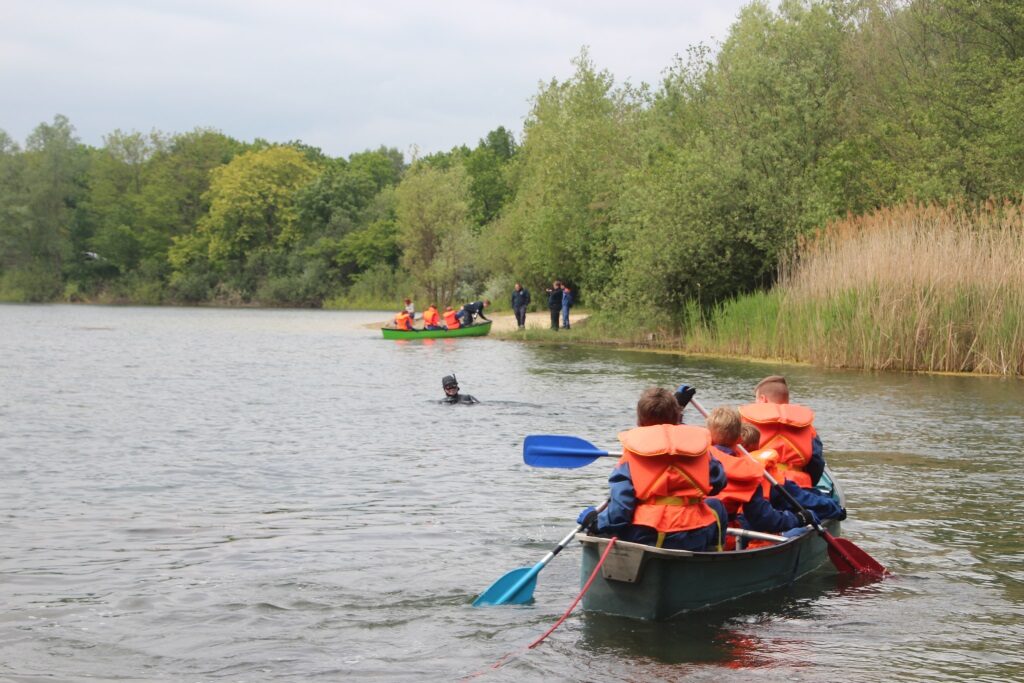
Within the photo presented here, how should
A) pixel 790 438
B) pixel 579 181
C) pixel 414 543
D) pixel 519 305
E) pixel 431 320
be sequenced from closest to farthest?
pixel 790 438 → pixel 414 543 → pixel 431 320 → pixel 519 305 → pixel 579 181

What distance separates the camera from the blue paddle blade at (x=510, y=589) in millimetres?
8406

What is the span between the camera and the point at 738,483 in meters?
8.55

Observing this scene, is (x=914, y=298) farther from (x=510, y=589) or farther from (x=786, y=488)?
(x=510, y=589)

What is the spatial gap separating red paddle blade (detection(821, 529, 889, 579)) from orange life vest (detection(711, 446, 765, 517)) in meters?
0.84

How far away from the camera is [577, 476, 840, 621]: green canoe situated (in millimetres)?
7629

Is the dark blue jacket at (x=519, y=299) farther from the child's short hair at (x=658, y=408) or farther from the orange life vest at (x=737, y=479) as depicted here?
the child's short hair at (x=658, y=408)

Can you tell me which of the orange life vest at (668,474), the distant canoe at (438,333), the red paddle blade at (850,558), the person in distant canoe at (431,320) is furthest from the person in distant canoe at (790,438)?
the person in distant canoe at (431,320)

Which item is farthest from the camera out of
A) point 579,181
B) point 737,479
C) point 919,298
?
point 579,181

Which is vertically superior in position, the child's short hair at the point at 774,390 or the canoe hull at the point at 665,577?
the child's short hair at the point at 774,390

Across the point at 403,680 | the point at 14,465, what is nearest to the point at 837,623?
the point at 403,680

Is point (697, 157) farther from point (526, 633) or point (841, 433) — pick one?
point (526, 633)

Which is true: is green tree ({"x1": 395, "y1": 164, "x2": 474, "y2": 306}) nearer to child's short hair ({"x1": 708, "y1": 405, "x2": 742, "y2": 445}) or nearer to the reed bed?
the reed bed

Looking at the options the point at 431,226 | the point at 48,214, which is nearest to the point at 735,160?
the point at 431,226

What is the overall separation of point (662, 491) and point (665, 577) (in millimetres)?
545
